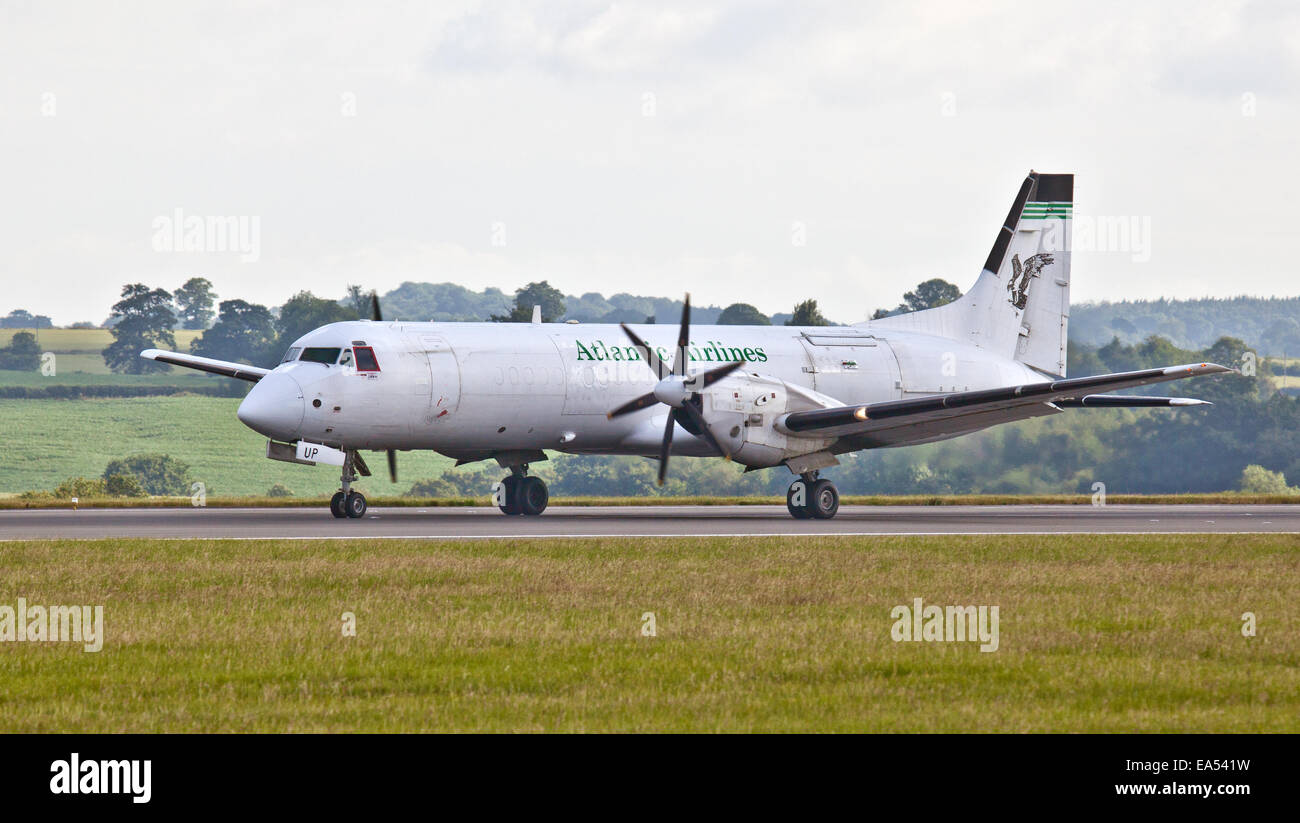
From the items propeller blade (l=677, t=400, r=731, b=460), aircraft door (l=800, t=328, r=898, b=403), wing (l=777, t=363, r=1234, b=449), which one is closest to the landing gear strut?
propeller blade (l=677, t=400, r=731, b=460)

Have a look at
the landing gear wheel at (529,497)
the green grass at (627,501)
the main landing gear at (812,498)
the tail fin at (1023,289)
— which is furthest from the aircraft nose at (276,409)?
the tail fin at (1023,289)

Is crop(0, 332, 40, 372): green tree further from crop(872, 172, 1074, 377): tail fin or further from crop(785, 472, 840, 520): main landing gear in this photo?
crop(785, 472, 840, 520): main landing gear

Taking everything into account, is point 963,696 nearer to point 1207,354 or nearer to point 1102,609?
point 1102,609

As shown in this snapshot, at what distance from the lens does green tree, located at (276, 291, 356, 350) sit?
331 ft

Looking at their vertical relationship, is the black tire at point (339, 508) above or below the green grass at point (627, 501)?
above

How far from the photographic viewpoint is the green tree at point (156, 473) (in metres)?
83.8

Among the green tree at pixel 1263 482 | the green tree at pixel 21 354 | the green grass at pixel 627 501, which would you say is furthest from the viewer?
the green tree at pixel 21 354

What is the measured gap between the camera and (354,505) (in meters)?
34.0

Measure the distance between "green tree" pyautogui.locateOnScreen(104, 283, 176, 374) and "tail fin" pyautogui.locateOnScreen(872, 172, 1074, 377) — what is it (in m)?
98.4

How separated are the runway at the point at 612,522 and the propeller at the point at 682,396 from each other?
2023 mm

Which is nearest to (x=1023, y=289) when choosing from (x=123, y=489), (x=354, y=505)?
(x=354, y=505)

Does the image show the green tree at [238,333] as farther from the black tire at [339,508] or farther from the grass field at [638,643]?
the grass field at [638,643]

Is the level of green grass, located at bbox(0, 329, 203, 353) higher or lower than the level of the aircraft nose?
higher

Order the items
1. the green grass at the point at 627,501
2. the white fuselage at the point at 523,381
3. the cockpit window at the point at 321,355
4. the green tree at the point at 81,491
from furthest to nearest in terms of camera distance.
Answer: the green tree at the point at 81,491 < the green grass at the point at 627,501 < the cockpit window at the point at 321,355 < the white fuselage at the point at 523,381
